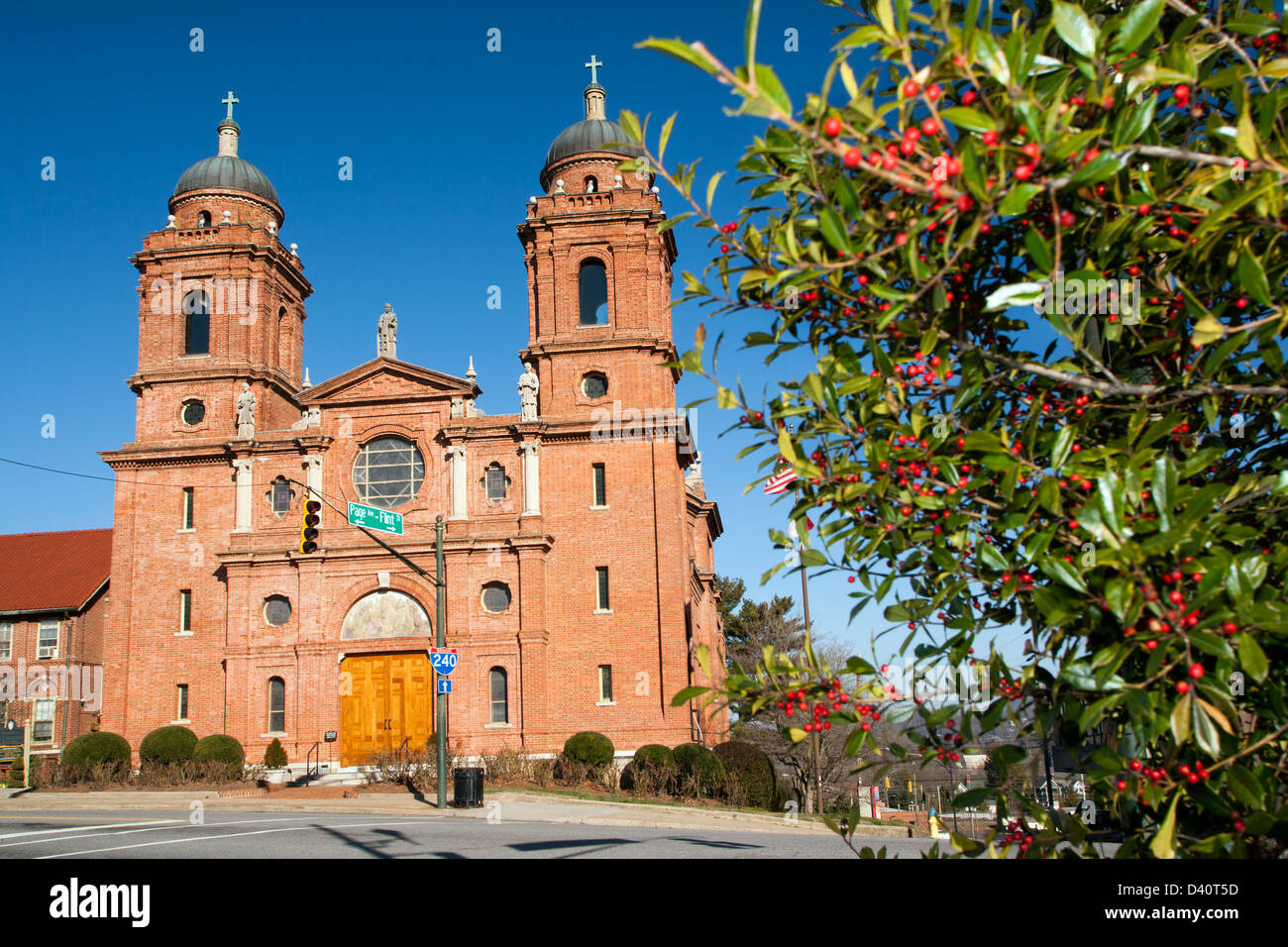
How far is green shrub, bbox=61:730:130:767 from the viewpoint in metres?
31.0

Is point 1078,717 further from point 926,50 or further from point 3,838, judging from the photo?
point 3,838

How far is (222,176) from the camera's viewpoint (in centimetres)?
3834

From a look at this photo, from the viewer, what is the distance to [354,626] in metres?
33.2

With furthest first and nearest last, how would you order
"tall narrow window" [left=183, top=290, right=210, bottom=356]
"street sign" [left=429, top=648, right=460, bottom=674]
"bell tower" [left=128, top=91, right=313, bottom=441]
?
"tall narrow window" [left=183, top=290, right=210, bottom=356], "bell tower" [left=128, top=91, right=313, bottom=441], "street sign" [left=429, top=648, right=460, bottom=674]

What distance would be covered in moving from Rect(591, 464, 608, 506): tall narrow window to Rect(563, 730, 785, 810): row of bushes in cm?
749

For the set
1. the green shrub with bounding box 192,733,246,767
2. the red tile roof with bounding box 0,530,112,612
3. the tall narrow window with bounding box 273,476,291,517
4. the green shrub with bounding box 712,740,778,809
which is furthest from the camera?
the red tile roof with bounding box 0,530,112,612

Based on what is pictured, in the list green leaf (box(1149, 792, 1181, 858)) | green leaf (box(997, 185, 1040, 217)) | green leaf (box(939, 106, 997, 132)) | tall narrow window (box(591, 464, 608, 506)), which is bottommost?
green leaf (box(1149, 792, 1181, 858))

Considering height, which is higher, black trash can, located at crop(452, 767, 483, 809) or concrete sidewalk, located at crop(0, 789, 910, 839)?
black trash can, located at crop(452, 767, 483, 809)

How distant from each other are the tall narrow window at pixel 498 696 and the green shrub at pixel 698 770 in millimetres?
5977

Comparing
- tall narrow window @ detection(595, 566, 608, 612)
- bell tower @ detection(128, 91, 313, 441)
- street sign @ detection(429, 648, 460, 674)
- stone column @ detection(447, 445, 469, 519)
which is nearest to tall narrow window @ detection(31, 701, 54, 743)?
bell tower @ detection(128, 91, 313, 441)

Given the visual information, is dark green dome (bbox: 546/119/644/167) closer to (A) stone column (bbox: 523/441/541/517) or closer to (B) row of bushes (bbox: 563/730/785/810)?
(A) stone column (bbox: 523/441/541/517)

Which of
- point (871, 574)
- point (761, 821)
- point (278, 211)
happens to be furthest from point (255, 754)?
point (871, 574)

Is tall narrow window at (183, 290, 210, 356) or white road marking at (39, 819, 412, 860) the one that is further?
tall narrow window at (183, 290, 210, 356)

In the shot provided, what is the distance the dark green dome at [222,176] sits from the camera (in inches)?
1508
